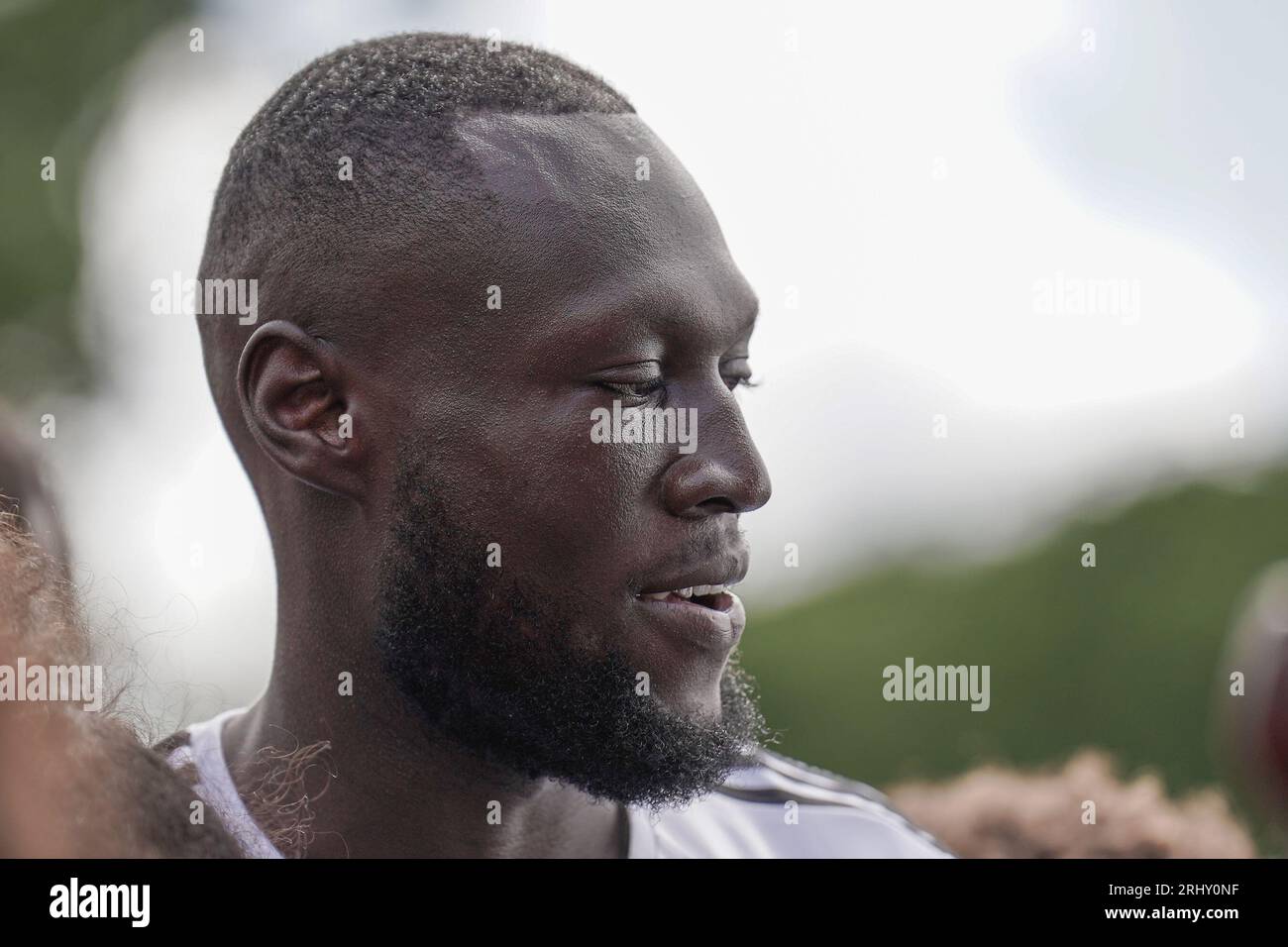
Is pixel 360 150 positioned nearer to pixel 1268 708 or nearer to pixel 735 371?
pixel 735 371

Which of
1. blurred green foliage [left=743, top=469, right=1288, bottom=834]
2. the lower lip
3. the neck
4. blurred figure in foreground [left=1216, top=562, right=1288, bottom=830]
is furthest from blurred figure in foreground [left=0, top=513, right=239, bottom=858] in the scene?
blurred green foliage [left=743, top=469, right=1288, bottom=834]

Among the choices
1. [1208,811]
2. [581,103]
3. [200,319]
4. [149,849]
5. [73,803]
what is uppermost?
[581,103]

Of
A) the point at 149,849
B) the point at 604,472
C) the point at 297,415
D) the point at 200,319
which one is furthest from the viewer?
the point at 200,319

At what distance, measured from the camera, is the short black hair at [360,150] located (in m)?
2.86

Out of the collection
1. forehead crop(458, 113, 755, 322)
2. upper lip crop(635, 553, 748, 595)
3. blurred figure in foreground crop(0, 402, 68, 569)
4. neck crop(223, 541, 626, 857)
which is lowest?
neck crop(223, 541, 626, 857)

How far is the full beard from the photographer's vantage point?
277 cm

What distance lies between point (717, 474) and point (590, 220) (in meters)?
0.59

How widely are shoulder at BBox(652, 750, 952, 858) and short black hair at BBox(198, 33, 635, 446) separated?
5.11ft

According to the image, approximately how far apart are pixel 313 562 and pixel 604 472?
731mm

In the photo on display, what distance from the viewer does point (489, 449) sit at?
9.05ft

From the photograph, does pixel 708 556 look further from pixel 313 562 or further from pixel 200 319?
pixel 200 319

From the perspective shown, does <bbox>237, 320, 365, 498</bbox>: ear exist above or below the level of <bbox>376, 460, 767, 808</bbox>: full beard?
above

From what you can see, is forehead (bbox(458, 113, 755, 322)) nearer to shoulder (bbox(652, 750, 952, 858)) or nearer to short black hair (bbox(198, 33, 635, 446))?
short black hair (bbox(198, 33, 635, 446))
